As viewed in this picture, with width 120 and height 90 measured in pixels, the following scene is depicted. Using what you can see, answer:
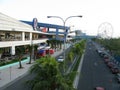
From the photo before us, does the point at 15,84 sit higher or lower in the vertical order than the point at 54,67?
lower

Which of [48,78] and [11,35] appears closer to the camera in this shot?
[48,78]

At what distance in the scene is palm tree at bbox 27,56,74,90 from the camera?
70.9 feet

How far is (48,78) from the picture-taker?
73.7 ft

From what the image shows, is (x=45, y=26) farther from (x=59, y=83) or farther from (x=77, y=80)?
(x=59, y=83)

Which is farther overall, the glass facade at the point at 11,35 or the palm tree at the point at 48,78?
the glass facade at the point at 11,35

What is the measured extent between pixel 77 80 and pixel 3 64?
1977cm

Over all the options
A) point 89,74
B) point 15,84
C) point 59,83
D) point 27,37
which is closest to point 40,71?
point 59,83

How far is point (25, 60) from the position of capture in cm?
6481

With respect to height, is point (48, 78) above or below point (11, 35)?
below

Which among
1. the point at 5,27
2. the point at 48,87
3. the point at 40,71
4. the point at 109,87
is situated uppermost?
the point at 5,27

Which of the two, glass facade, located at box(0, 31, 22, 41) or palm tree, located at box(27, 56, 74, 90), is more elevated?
glass facade, located at box(0, 31, 22, 41)

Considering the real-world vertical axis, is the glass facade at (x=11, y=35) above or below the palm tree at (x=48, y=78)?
above

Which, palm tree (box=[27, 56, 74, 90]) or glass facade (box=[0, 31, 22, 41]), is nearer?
palm tree (box=[27, 56, 74, 90])

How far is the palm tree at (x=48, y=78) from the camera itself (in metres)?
21.6
